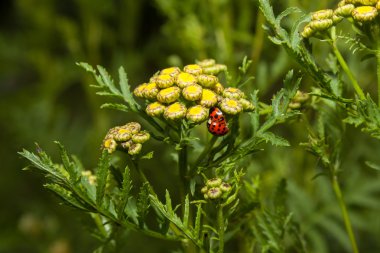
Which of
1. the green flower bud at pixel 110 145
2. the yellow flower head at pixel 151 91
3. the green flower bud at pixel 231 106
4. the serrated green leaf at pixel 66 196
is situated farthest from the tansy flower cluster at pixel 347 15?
the serrated green leaf at pixel 66 196

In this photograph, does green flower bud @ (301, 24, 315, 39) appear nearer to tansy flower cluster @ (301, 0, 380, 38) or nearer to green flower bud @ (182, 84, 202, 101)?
tansy flower cluster @ (301, 0, 380, 38)

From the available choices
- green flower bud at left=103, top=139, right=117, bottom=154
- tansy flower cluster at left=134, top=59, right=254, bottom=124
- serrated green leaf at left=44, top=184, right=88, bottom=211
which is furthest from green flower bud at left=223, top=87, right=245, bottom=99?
serrated green leaf at left=44, top=184, right=88, bottom=211

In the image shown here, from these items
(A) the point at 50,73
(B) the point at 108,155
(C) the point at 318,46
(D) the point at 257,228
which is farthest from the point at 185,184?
(A) the point at 50,73

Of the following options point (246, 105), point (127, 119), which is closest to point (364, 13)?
point (246, 105)

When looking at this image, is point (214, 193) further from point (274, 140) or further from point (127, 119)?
point (127, 119)

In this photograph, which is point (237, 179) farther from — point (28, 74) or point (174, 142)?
point (28, 74)

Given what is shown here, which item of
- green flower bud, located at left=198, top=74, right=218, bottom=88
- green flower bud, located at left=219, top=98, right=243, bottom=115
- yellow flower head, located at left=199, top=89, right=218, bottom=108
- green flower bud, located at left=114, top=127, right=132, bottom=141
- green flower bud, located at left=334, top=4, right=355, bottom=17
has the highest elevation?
green flower bud, located at left=334, top=4, right=355, bottom=17
